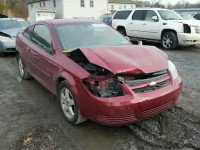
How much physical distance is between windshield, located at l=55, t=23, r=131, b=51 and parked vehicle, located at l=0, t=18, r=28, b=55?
15.6ft

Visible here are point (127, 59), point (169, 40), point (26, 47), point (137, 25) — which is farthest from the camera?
point (137, 25)

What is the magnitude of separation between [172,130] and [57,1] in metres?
33.3

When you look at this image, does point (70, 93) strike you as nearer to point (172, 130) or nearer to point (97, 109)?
point (97, 109)

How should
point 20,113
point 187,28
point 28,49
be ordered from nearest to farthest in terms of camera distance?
point 20,113 < point 28,49 < point 187,28

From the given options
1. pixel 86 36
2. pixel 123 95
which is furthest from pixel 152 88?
pixel 86 36

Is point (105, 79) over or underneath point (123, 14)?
underneath

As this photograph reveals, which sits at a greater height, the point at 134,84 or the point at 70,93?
the point at 134,84

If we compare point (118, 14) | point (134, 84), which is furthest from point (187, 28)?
point (134, 84)

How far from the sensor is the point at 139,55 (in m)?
3.20

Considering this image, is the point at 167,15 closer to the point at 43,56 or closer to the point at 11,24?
the point at 11,24

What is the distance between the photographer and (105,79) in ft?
9.53

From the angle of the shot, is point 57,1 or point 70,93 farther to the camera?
point 57,1

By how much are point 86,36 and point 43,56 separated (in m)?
0.87

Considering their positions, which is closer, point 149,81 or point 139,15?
point 149,81
